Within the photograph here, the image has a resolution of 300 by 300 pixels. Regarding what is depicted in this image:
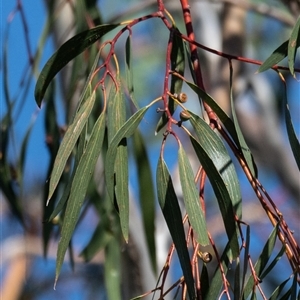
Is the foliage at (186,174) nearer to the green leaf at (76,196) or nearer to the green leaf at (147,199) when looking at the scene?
the green leaf at (76,196)

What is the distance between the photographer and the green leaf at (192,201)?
590mm

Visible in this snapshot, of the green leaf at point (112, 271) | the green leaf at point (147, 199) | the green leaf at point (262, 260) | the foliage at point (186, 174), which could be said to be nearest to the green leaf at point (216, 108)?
the foliage at point (186, 174)

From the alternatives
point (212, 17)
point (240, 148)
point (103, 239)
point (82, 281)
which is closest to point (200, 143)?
point (240, 148)

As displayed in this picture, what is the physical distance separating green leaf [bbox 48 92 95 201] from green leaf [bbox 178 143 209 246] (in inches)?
3.9

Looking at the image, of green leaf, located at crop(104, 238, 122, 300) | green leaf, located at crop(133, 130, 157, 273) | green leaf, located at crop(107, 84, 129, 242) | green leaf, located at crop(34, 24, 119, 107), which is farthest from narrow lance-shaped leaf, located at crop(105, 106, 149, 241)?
green leaf, located at crop(104, 238, 122, 300)

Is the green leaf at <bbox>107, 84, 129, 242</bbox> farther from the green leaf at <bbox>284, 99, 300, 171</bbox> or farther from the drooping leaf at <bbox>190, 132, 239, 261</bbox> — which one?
the green leaf at <bbox>284, 99, 300, 171</bbox>

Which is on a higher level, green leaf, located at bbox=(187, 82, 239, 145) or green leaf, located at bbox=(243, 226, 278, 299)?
green leaf, located at bbox=(187, 82, 239, 145)

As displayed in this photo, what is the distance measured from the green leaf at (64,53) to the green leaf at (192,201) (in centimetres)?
18

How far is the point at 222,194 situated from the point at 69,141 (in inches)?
6.1

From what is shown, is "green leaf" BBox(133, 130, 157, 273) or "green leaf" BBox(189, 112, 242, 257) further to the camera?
"green leaf" BBox(133, 130, 157, 273)

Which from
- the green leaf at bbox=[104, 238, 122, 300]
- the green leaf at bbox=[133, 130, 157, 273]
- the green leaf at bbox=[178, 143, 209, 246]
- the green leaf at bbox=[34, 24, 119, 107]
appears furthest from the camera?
the green leaf at bbox=[104, 238, 122, 300]

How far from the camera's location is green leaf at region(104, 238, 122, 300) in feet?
3.86

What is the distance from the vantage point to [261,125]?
85.2 inches

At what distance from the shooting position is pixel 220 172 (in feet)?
A: 2.17
